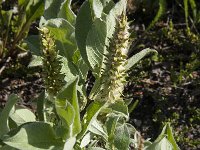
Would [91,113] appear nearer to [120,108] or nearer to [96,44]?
[120,108]

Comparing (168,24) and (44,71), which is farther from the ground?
(44,71)

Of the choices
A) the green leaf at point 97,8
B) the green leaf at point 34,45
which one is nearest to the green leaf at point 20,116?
the green leaf at point 34,45

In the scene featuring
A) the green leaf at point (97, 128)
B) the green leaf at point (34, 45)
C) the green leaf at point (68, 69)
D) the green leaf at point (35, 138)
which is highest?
the green leaf at point (34, 45)

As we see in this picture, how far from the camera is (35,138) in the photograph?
1926 millimetres

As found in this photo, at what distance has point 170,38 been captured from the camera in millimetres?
4375

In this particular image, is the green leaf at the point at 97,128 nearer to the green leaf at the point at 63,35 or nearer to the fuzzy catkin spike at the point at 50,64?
the fuzzy catkin spike at the point at 50,64

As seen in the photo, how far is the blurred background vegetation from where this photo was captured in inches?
152

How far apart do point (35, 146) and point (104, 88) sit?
0.39m

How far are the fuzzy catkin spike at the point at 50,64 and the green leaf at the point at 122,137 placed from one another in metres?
0.38

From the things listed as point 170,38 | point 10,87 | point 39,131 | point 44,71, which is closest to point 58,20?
point 44,71

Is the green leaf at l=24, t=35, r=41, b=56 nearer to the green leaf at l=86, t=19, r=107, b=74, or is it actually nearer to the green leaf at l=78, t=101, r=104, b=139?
the green leaf at l=86, t=19, r=107, b=74

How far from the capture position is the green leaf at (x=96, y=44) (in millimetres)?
2012

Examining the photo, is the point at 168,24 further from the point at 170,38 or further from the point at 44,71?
the point at 44,71

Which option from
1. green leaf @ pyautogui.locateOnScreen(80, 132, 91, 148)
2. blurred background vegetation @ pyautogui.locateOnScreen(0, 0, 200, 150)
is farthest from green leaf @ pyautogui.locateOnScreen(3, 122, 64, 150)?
blurred background vegetation @ pyautogui.locateOnScreen(0, 0, 200, 150)
